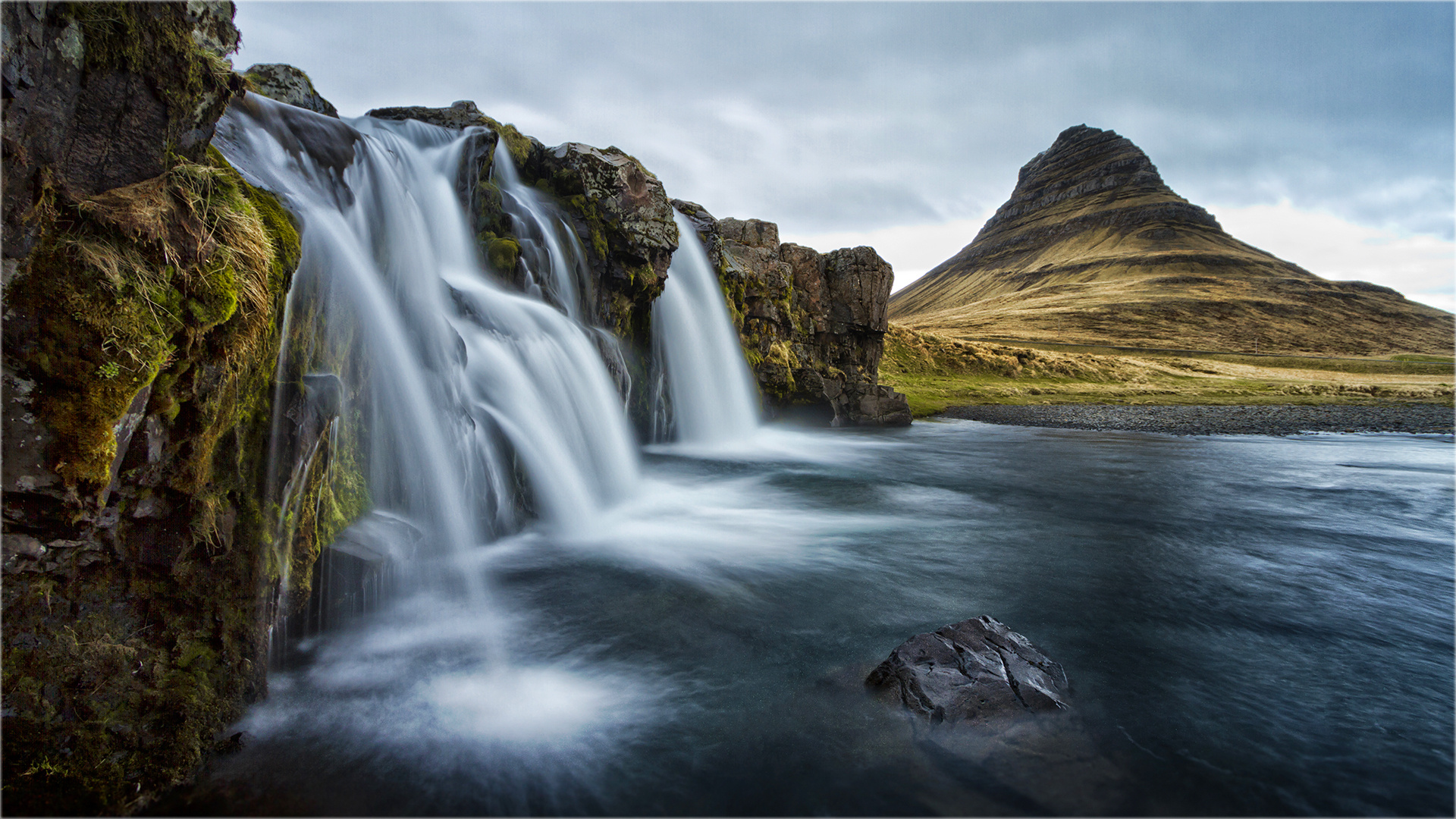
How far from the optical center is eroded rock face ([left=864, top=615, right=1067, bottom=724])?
5.84 meters

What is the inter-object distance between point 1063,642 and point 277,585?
355 inches

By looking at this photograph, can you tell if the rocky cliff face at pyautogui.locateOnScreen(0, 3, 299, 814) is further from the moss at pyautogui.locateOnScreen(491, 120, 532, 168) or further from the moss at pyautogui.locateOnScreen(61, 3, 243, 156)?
the moss at pyautogui.locateOnScreen(491, 120, 532, 168)

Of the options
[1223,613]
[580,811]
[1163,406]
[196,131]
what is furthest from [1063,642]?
Answer: [1163,406]

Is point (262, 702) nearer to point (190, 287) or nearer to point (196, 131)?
point (190, 287)

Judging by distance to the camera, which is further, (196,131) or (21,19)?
(196,131)

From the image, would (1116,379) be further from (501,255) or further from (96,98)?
(96,98)

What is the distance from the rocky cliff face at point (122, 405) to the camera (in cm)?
403

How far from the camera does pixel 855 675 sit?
6.81 meters

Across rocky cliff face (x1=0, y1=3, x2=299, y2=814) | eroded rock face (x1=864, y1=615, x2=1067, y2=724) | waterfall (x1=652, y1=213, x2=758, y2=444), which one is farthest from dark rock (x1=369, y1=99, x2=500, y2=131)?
eroded rock face (x1=864, y1=615, x2=1067, y2=724)

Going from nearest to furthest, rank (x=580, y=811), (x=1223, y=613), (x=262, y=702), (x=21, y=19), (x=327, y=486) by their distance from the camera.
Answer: (x=21, y=19) → (x=580, y=811) → (x=262, y=702) → (x=327, y=486) → (x=1223, y=613)

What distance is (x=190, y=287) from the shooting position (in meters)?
4.94

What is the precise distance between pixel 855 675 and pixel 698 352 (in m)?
21.5

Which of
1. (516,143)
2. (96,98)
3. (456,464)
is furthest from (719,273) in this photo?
(96,98)

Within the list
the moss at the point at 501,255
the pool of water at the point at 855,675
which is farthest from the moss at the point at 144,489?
the moss at the point at 501,255
